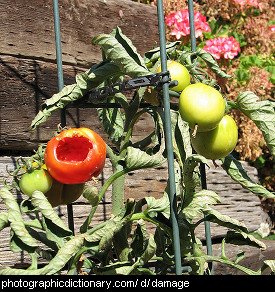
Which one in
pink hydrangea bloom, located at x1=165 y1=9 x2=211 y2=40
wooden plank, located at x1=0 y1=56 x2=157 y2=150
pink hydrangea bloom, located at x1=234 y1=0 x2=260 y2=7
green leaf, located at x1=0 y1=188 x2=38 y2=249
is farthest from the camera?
pink hydrangea bloom, located at x1=234 y1=0 x2=260 y2=7

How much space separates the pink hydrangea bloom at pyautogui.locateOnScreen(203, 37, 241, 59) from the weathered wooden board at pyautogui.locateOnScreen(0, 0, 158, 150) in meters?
0.99

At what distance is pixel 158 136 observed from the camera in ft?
3.52

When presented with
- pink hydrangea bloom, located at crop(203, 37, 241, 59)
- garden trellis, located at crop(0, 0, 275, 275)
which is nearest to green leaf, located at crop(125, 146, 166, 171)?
garden trellis, located at crop(0, 0, 275, 275)

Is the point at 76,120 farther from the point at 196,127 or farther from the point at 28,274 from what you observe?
the point at 28,274

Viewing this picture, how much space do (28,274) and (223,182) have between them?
1438mm

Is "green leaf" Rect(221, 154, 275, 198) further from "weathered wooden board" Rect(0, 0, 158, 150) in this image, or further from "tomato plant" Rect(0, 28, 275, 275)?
"weathered wooden board" Rect(0, 0, 158, 150)

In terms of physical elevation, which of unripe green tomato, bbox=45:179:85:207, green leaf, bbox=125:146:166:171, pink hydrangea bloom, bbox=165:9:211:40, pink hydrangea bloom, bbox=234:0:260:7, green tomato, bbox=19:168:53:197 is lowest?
unripe green tomato, bbox=45:179:85:207

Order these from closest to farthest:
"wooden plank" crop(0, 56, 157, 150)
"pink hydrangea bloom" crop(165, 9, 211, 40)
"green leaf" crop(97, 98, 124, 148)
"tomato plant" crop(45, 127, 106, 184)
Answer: "tomato plant" crop(45, 127, 106, 184) < "green leaf" crop(97, 98, 124, 148) < "wooden plank" crop(0, 56, 157, 150) < "pink hydrangea bloom" crop(165, 9, 211, 40)

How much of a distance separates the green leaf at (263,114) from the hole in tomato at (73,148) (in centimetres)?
34

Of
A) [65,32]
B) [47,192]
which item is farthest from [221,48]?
[47,192]

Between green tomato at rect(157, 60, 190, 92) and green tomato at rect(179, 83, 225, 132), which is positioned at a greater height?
green tomato at rect(157, 60, 190, 92)

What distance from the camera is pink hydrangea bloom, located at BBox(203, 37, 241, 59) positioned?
2693 millimetres

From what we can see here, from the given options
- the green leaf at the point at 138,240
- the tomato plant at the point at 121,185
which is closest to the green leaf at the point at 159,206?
the tomato plant at the point at 121,185

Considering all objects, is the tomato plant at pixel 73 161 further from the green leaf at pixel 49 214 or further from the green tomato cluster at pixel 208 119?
the green tomato cluster at pixel 208 119
